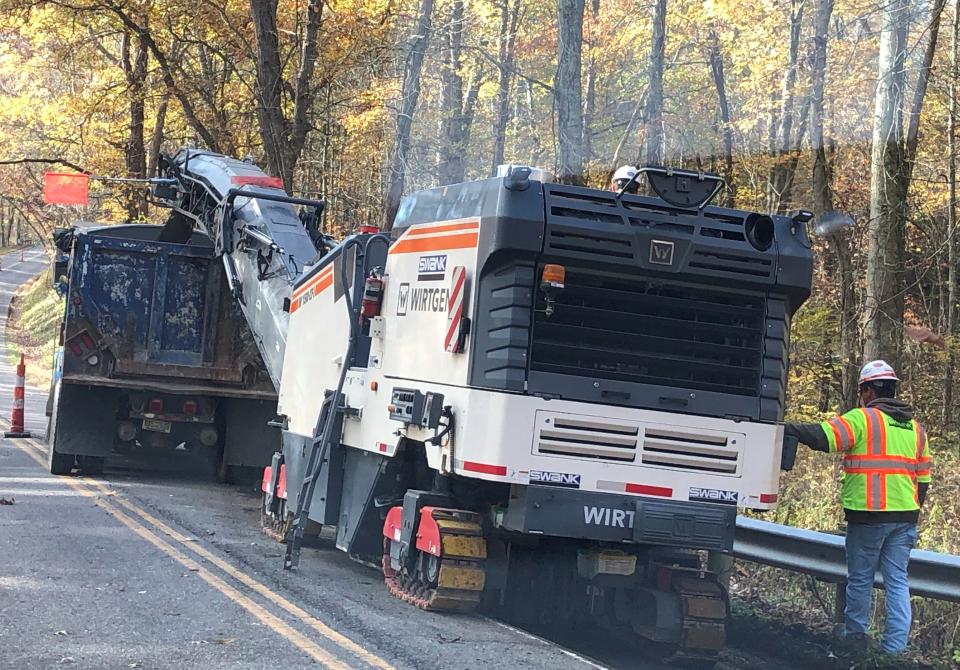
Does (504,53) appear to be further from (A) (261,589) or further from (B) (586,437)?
(B) (586,437)

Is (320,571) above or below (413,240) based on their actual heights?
below

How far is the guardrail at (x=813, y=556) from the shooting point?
7492 mm

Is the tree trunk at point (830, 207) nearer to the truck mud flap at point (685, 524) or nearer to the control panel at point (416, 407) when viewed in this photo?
the truck mud flap at point (685, 524)

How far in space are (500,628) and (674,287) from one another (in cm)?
239

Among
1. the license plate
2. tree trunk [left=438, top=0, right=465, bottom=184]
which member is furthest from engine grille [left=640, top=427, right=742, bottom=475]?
tree trunk [left=438, top=0, right=465, bottom=184]

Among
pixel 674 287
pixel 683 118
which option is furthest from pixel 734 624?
pixel 683 118

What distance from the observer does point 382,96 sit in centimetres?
2698

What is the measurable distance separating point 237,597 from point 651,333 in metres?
3.12

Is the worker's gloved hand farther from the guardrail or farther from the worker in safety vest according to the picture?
the guardrail

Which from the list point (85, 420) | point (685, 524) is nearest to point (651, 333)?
point (685, 524)

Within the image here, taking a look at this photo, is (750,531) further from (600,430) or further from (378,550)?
(378,550)

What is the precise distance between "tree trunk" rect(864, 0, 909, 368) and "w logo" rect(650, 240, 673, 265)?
5.37m

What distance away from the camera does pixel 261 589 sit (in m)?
8.00

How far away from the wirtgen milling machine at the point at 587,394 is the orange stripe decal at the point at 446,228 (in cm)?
2
